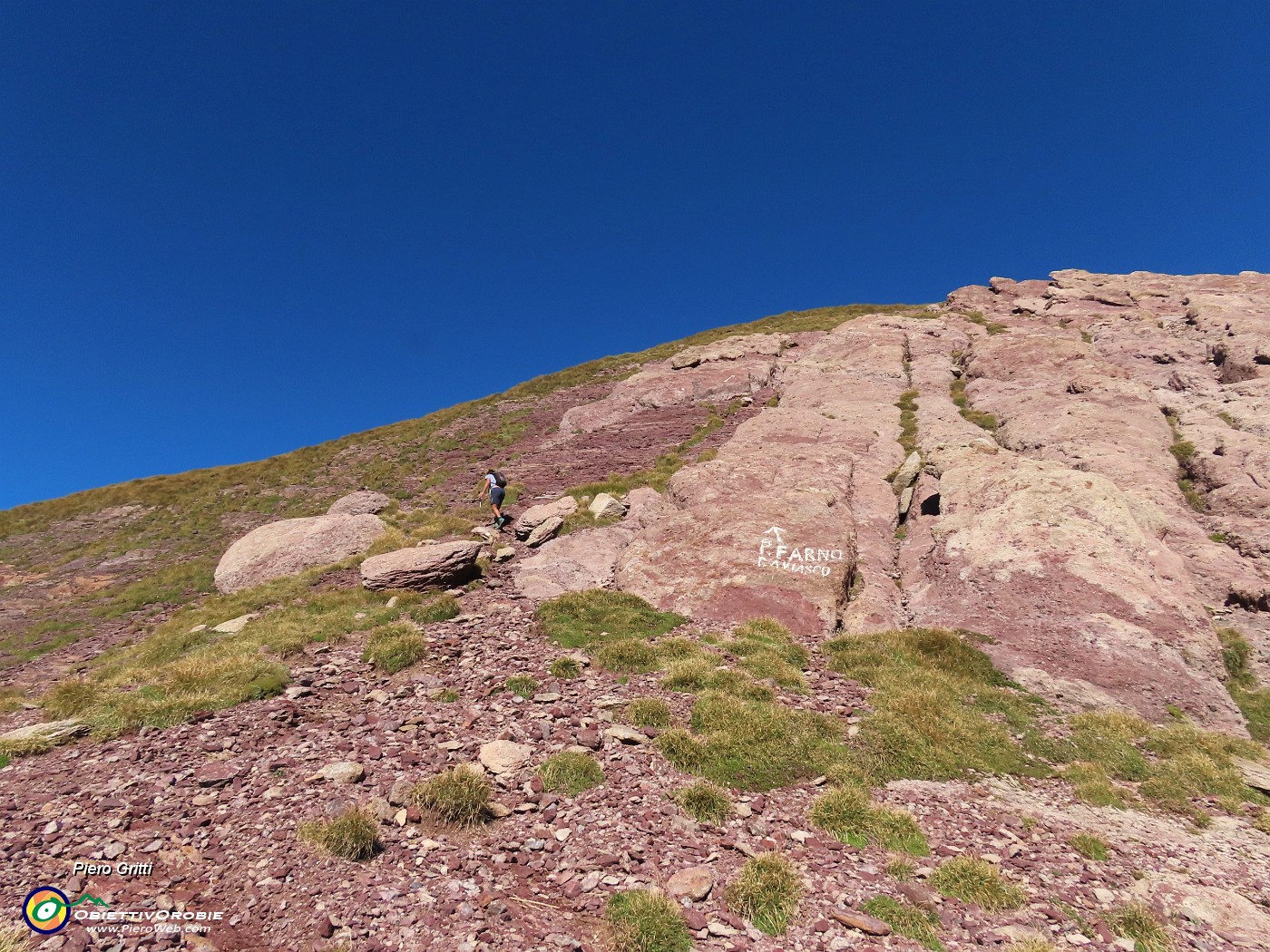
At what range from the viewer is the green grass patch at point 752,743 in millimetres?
11586

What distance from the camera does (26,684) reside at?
1872cm

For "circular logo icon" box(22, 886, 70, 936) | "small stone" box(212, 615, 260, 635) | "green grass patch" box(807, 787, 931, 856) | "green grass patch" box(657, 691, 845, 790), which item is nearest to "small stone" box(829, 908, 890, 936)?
"green grass patch" box(807, 787, 931, 856)

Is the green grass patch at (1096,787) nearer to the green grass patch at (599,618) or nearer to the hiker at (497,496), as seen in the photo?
the green grass patch at (599,618)

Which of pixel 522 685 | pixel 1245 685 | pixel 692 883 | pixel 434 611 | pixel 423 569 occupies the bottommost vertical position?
pixel 692 883

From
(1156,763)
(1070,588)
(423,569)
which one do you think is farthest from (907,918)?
(423,569)

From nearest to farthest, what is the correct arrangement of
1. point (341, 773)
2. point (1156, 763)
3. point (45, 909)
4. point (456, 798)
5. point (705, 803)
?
point (45, 909), point (456, 798), point (705, 803), point (341, 773), point (1156, 763)

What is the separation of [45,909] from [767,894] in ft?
33.7

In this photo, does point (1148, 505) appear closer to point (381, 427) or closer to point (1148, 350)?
point (1148, 350)

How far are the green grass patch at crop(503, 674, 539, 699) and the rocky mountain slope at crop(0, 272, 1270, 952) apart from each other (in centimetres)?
40

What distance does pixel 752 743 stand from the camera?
12.4 m

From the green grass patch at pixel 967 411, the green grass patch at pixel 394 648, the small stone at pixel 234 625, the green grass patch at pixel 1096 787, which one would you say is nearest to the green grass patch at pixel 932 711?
the green grass patch at pixel 1096 787

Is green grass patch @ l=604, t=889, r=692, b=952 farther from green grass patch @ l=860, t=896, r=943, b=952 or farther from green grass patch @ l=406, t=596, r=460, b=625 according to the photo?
green grass patch @ l=406, t=596, r=460, b=625

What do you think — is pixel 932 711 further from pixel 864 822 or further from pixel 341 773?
pixel 341 773

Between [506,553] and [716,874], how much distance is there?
17.6 meters
